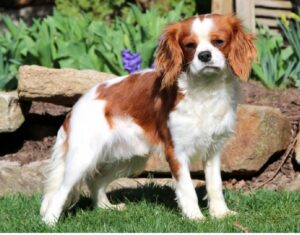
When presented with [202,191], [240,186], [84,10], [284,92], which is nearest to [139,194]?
[202,191]

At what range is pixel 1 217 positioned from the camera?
5.59 m

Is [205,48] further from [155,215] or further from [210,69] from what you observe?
[155,215]

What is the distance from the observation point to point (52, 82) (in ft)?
22.9

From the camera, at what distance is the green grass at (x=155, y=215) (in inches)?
201

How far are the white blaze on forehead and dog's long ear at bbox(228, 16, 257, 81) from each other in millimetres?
206

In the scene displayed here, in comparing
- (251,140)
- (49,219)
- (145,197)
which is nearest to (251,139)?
Answer: (251,140)

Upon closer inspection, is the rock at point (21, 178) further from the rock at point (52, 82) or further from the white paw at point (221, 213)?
the white paw at point (221, 213)

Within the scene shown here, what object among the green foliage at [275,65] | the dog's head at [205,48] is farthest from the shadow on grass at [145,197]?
the green foliage at [275,65]

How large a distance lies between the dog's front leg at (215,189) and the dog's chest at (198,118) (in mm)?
283

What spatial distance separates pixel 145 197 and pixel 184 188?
Result: 0.86 metres

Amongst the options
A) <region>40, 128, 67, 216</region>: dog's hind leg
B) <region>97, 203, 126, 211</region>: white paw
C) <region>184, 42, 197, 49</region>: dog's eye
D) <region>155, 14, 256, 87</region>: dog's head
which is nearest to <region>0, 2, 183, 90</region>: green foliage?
<region>97, 203, 126, 211</region>: white paw

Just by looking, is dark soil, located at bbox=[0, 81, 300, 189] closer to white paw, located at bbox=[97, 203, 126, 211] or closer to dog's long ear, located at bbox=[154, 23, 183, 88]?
white paw, located at bbox=[97, 203, 126, 211]

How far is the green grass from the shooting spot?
5.11 m

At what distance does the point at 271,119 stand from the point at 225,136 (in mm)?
1353
